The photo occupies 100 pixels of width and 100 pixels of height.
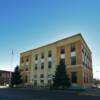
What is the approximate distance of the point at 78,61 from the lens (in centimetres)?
3856

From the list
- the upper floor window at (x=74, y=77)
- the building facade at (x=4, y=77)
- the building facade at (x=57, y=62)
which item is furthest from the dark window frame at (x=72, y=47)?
the building facade at (x=4, y=77)

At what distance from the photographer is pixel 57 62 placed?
145 ft

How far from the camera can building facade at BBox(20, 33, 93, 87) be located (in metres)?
38.8

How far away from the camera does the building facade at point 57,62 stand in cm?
3884

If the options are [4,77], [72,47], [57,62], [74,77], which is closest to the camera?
[74,77]

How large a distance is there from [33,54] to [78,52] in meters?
20.3

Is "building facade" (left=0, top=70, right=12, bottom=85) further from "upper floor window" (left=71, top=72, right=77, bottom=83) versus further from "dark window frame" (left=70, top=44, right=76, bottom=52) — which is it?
"dark window frame" (left=70, top=44, right=76, bottom=52)

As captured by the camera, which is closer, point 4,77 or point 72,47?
point 72,47

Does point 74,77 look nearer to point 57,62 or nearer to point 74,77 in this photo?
point 74,77

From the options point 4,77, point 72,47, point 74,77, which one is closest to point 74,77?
point 74,77

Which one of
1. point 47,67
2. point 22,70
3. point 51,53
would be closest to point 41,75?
point 47,67

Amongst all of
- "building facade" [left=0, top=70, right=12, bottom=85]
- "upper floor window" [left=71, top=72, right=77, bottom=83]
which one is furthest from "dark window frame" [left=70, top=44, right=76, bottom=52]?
"building facade" [left=0, top=70, right=12, bottom=85]

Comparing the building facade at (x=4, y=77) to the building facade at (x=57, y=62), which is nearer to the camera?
the building facade at (x=57, y=62)

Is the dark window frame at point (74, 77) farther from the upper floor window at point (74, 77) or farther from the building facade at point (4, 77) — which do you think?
the building facade at point (4, 77)
